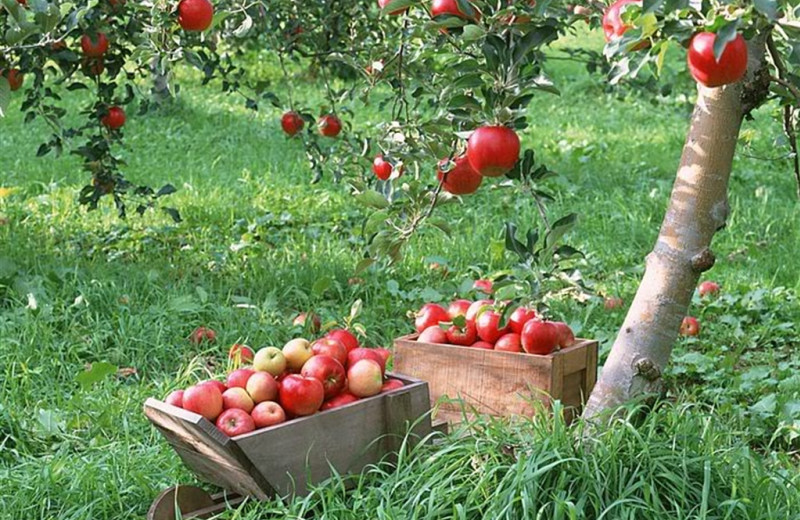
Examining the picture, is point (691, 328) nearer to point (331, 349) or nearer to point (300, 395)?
point (331, 349)

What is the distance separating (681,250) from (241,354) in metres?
1.36

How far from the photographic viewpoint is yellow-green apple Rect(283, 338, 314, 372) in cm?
258

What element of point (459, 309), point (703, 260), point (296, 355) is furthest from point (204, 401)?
point (703, 260)

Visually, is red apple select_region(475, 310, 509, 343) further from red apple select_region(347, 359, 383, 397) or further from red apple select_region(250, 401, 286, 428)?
red apple select_region(250, 401, 286, 428)

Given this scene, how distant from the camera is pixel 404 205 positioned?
2.46 m

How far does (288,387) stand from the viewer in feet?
7.89

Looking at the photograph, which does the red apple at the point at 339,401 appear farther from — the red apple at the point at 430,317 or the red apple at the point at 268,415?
the red apple at the point at 430,317

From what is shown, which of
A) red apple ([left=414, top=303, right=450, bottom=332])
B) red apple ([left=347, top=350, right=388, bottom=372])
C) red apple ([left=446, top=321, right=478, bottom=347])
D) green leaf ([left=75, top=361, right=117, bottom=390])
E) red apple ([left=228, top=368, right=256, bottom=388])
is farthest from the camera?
green leaf ([left=75, top=361, right=117, bottom=390])

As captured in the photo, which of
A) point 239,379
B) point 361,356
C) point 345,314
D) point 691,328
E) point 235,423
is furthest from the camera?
point 345,314

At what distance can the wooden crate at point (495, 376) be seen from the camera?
2.69m

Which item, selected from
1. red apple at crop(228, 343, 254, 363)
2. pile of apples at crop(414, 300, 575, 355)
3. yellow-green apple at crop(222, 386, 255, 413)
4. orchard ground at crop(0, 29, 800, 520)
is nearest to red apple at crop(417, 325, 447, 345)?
→ pile of apples at crop(414, 300, 575, 355)

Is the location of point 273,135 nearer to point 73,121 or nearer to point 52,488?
point 73,121

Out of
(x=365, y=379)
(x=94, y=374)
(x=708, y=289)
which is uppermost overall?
(x=365, y=379)

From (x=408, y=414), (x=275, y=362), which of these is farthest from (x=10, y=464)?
(x=408, y=414)
